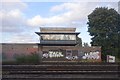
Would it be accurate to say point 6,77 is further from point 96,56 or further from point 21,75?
point 96,56

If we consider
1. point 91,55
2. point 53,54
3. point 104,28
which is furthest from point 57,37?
point 91,55

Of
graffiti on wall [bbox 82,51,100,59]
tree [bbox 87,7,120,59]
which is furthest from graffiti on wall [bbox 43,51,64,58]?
tree [bbox 87,7,120,59]

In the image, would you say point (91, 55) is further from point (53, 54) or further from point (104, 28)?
point (104, 28)

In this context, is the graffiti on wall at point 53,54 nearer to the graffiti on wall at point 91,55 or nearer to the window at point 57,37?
the graffiti on wall at point 91,55

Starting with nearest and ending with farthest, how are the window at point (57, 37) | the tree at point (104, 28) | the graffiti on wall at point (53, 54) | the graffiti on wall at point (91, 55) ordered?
the graffiti on wall at point (53, 54) < the graffiti on wall at point (91, 55) < the tree at point (104, 28) < the window at point (57, 37)

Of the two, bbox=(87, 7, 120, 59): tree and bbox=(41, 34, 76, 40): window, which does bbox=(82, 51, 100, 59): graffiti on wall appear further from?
bbox=(41, 34, 76, 40): window

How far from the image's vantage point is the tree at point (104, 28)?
121 feet

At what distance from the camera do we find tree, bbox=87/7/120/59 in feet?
121

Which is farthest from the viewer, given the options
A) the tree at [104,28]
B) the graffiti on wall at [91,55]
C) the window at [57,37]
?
the window at [57,37]

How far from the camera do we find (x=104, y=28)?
128ft

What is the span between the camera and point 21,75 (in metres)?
10.2

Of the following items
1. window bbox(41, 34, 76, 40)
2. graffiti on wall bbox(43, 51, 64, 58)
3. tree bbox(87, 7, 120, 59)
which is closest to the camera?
graffiti on wall bbox(43, 51, 64, 58)

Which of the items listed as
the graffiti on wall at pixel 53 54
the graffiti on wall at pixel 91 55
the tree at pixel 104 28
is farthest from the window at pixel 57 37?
the graffiti on wall at pixel 91 55

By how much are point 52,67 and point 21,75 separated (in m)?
2.55
